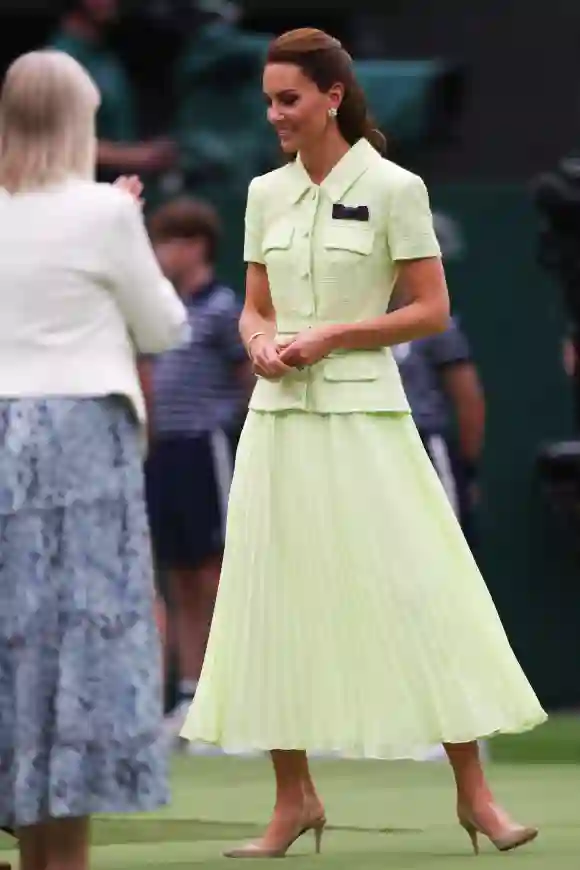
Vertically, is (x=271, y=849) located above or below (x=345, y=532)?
below

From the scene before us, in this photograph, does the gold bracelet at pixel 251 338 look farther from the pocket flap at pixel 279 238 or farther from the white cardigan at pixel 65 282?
the white cardigan at pixel 65 282

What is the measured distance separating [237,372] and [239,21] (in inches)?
160

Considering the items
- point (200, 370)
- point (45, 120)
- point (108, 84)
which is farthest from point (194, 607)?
point (45, 120)

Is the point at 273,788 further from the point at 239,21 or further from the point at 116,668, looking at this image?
the point at 239,21

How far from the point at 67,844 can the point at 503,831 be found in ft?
4.46

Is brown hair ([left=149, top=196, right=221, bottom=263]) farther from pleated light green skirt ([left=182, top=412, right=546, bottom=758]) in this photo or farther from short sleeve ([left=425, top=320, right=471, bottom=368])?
pleated light green skirt ([left=182, top=412, right=546, bottom=758])

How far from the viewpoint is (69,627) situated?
236 inches

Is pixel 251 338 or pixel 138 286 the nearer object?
pixel 138 286

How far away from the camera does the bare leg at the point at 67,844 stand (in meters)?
6.09

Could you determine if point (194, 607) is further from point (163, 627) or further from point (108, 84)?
point (108, 84)

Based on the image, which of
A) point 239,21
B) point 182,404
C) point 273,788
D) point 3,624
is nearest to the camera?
point 3,624

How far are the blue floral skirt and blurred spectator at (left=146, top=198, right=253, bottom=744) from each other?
16.3 ft

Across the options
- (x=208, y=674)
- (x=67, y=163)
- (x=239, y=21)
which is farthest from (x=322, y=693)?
(x=239, y=21)

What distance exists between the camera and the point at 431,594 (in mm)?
6961
